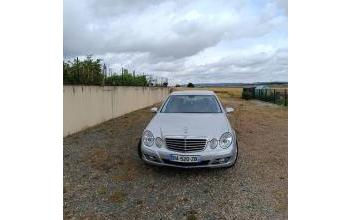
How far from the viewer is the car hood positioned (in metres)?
4.66

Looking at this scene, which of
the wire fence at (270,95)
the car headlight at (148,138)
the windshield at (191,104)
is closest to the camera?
the car headlight at (148,138)

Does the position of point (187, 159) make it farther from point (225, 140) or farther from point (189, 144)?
point (225, 140)

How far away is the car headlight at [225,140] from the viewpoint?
15.1ft

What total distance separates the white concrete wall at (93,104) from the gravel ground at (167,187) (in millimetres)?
1413

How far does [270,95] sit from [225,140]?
2082 cm

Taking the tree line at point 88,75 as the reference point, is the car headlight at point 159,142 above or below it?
below

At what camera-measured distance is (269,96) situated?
24484 millimetres

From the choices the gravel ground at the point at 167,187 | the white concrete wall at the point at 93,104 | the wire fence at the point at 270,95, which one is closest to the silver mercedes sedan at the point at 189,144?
the gravel ground at the point at 167,187

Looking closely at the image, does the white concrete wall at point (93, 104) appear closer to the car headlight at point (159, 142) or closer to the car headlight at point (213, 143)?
the car headlight at point (159, 142)

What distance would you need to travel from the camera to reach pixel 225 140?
462cm

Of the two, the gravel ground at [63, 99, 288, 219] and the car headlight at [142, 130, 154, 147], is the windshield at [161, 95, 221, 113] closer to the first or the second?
the gravel ground at [63, 99, 288, 219]
